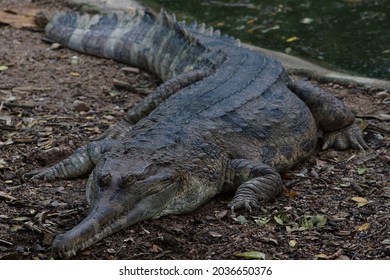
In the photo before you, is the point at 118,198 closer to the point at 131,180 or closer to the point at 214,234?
the point at 131,180

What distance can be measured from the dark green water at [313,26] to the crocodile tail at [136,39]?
1275mm

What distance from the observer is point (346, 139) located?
6172 millimetres

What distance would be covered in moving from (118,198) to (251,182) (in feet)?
3.42

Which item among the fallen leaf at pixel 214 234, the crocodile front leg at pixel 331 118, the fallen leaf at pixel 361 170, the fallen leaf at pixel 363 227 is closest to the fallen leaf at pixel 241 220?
the fallen leaf at pixel 214 234

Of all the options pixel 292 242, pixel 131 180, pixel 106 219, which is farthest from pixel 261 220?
pixel 106 219

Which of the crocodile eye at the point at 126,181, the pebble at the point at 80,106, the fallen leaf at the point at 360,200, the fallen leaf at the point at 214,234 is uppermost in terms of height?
the crocodile eye at the point at 126,181

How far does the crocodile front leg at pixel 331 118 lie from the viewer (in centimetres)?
619

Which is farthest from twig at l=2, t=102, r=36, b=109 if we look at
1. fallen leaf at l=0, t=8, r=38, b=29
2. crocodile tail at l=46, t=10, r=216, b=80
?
fallen leaf at l=0, t=8, r=38, b=29

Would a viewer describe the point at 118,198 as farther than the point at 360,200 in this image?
No

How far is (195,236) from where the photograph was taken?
4.59 metres

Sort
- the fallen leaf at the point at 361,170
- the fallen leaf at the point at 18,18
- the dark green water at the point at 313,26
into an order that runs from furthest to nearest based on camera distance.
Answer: the fallen leaf at the point at 18,18
the dark green water at the point at 313,26
the fallen leaf at the point at 361,170

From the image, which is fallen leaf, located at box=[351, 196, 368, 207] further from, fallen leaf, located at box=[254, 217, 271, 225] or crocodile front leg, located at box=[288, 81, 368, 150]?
crocodile front leg, located at box=[288, 81, 368, 150]

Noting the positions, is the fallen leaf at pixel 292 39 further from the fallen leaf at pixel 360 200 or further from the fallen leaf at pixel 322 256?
the fallen leaf at pixel 322 256

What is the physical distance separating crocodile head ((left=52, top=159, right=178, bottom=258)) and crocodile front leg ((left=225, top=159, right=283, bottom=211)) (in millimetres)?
470
